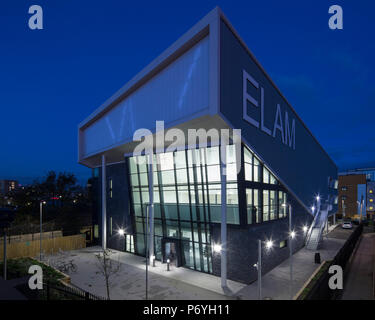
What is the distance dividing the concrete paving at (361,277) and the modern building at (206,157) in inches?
235

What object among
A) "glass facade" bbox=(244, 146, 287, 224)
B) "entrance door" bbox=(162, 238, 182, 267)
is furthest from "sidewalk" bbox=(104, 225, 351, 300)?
A: "glass facade" bbox=(244, 146, 287, 224)

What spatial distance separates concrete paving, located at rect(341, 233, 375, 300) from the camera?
18.5 metres

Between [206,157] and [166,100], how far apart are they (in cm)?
606

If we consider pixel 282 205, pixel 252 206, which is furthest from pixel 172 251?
pixel 282 205

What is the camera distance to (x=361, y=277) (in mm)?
22609

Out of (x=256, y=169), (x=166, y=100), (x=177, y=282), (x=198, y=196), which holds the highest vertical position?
(x=166, y=100)

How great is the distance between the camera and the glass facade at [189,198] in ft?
70.6

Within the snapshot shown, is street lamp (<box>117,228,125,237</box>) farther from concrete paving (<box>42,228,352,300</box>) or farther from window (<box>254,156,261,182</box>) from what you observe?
window (<box>254,156,261,182</box>)

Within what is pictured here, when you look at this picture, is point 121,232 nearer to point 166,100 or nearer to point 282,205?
point 166,100

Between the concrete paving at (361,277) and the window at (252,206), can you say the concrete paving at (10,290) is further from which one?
the concrete paving at (361,277)

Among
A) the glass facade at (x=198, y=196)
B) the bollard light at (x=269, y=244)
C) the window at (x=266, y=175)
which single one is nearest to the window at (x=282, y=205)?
the glass facade at (x=198, y=196)
